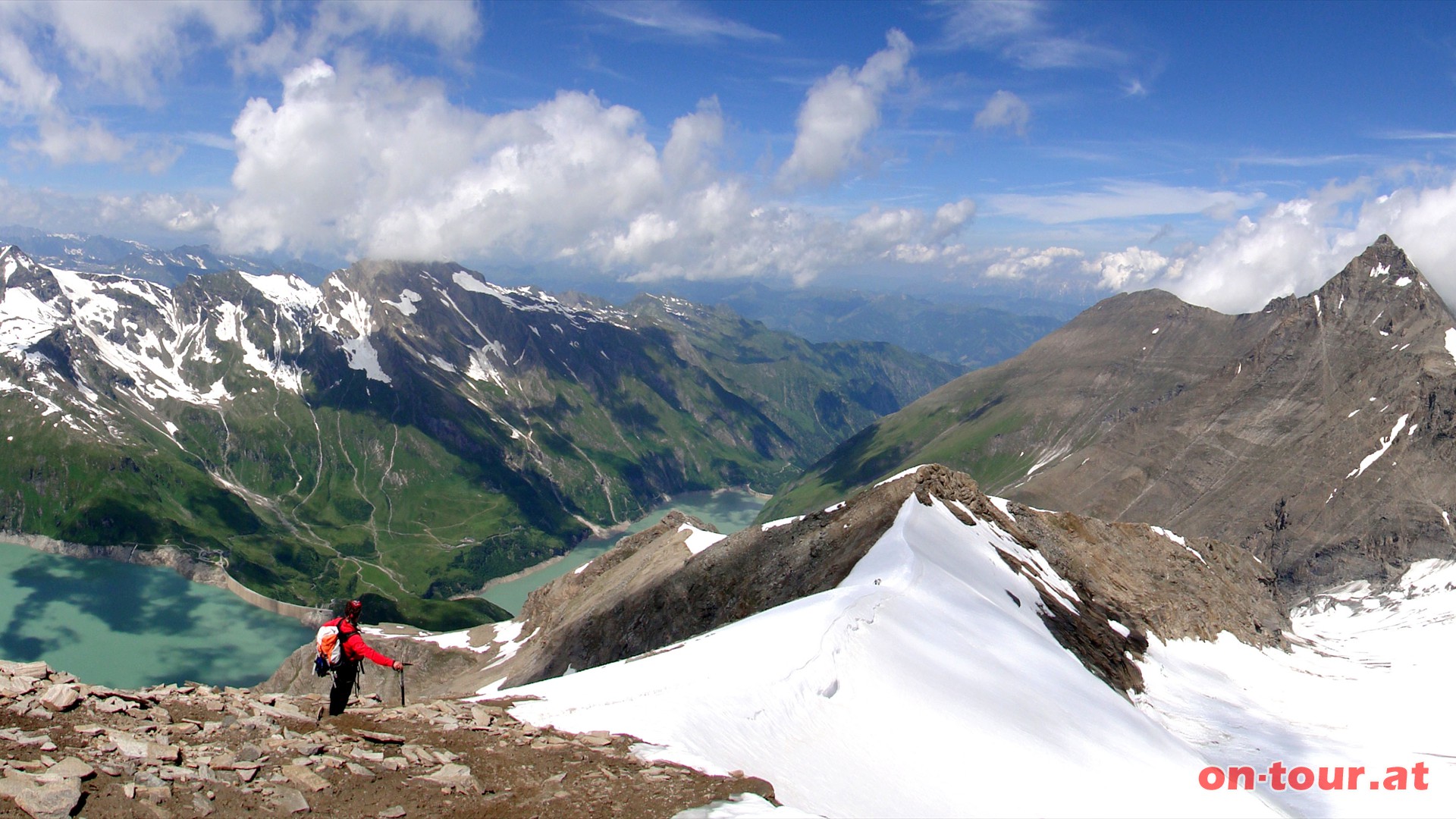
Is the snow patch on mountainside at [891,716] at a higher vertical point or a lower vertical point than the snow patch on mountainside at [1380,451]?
lower

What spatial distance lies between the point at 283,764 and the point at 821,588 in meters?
45.0

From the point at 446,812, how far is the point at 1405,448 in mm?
253328

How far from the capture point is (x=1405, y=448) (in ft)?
635

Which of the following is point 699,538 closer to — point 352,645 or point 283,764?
point 352,645

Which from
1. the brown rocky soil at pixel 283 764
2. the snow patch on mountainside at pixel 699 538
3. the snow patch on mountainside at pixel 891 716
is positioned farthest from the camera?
the snow patch on mountainside at pixel 699 538

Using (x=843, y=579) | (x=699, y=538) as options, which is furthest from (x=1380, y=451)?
(x=843, y=579)

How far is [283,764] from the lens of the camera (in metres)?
16.0

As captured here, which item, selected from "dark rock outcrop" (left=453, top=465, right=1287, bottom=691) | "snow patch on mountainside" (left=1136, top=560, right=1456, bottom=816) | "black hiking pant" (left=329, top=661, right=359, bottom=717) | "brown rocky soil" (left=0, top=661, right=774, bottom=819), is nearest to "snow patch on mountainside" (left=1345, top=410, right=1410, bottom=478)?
"snow patch on mountainside" (left=1136, top=560, right=1456, bottom=816)

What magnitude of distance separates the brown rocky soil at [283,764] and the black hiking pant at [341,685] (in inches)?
17.1

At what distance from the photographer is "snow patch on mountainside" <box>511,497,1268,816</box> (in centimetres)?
2216

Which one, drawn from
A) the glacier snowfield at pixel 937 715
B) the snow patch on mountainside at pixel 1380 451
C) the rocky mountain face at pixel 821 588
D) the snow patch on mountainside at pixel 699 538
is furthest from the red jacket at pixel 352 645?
the snow patch on mountainside at pixel 1380 451

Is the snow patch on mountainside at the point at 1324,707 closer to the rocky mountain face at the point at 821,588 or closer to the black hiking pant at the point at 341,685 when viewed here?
the rocky mountain face at the point at 821,588

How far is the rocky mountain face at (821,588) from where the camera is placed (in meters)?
66.7

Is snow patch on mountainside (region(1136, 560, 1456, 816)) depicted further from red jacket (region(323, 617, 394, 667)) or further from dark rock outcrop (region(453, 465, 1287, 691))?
red jacket (region(323, 617, 394, 667))
